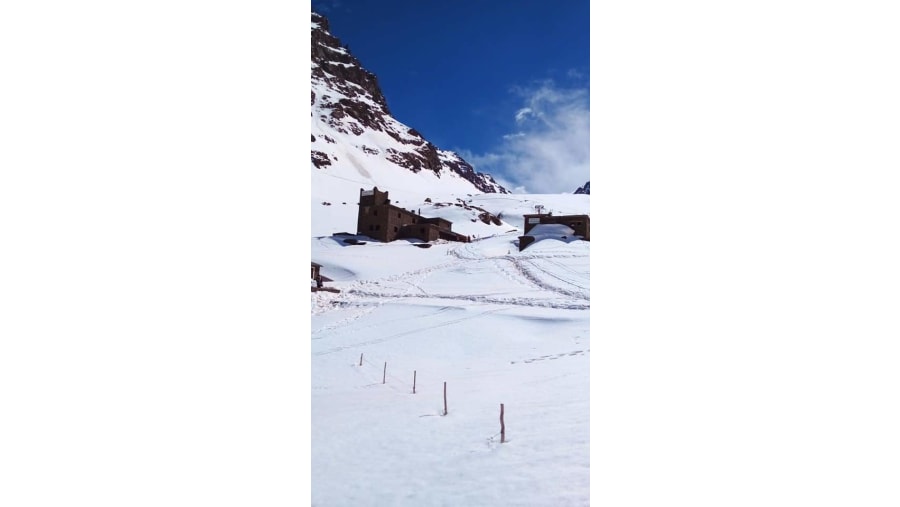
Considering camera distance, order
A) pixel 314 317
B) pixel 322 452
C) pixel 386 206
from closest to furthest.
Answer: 1. pixel 322 452
2. pixel 314 317
3. pixel 386 206

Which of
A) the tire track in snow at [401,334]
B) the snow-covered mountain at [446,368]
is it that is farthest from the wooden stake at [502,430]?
the tire track in snow at [401,334]

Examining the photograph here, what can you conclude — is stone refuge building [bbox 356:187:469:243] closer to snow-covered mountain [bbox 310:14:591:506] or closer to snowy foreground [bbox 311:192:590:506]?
snow-covered mountain [bbox 310:14:591:506]

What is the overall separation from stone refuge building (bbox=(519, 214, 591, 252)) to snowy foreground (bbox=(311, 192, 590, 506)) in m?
0.11

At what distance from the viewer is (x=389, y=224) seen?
5.35 meters

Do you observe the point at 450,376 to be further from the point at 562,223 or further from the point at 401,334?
the point at 562,223

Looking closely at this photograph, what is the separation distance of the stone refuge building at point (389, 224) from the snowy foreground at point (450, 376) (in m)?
0.65

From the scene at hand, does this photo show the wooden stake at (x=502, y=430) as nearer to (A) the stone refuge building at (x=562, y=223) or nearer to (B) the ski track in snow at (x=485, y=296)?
(B) the ski track in snow at (x=485, y=296)

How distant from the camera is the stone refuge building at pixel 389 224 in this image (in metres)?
5.17

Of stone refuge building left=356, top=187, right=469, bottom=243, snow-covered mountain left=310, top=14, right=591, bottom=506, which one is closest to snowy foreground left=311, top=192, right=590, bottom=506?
snow-covered mountain left=310, top=14, right=591, bottom=506

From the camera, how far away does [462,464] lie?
2.80m

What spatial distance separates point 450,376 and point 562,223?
6.80ft
